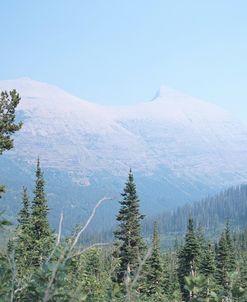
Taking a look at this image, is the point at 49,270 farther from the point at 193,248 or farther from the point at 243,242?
the point at 243,242

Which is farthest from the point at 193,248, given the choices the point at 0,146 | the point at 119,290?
the point at 119,290

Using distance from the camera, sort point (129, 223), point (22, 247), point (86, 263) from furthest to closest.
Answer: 1. point (129, 223)
2. point (86, 263)
3. point (22, 247)

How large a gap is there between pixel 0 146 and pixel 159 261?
37.5 metres

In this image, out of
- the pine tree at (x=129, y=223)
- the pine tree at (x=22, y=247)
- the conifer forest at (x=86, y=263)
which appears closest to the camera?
the conifer forest at (x=86, y=263)

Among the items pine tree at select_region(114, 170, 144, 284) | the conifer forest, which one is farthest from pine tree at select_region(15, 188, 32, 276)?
pine tree at select_region(114, 170, 144, 284)

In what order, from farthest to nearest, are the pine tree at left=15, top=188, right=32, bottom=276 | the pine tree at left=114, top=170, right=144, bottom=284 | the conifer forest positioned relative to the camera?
the pine tree at left=114, top=170, right=144, bottom=284 < the pine tree at left=15, top=188, right=32, bottom=276 < the conifer forest

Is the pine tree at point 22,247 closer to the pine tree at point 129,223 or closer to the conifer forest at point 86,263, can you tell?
the conifer forest at point 86,263

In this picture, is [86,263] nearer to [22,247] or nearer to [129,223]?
[22,247]

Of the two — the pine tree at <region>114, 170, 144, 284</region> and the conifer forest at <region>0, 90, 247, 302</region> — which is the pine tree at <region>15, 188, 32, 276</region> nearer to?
the conifer forest at <region>0, 90, 247, 302</region>

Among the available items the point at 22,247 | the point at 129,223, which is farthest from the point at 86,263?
the point at 129,223

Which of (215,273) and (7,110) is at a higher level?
(7,110)

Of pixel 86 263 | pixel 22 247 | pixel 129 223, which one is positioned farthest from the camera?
pixel 129 223

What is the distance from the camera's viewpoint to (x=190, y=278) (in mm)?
4547

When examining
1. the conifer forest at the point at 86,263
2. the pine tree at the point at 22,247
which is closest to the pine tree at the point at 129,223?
the conifer forest at the point at 86,263
